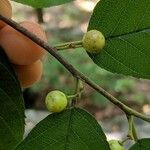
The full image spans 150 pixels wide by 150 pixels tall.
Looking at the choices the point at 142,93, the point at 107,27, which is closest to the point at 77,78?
the point at 107,27

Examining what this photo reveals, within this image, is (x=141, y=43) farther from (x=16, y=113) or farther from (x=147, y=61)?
(x=16, y=113)

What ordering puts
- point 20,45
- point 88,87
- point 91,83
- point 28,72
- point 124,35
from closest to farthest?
point 91,83 < point 124,35 < point 20,45 < point 28,72 < point 88,87

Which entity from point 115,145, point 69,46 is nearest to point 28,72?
point 69,46

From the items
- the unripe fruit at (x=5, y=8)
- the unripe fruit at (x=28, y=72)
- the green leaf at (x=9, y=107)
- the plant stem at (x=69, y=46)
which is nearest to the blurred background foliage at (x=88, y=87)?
the unripe fruit at (x=28, y=72)

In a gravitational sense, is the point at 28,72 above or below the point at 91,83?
below

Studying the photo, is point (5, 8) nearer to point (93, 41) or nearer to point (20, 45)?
point (20, 45)

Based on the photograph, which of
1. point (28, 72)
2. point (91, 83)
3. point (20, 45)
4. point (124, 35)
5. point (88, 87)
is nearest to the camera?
point (91, 83)

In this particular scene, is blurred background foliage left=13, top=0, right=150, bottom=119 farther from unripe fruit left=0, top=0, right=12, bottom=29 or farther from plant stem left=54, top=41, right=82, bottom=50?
plant stem left=54, top=41, right=82, bottom=50
